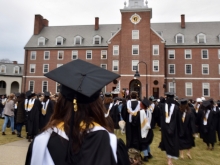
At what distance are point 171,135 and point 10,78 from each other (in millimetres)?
45587

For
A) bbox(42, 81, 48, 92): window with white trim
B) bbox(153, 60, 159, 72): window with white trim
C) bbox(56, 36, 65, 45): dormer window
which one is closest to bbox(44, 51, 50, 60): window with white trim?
bbox(56, 36, 65, 45): dormer window

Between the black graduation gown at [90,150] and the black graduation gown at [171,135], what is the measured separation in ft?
16.5

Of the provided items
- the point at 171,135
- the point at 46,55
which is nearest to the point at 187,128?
the point at 171,135

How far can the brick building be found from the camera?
34.2 metres

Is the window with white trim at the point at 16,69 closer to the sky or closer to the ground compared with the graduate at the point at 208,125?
closer to the sky

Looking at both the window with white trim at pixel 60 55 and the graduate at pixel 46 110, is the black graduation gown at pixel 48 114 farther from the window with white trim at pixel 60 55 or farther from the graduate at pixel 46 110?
the window with white trim at pixel 60 55

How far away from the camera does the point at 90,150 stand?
1.58 metres

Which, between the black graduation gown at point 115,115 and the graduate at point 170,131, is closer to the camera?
the graduate at point 170,131

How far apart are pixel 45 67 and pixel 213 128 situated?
36.2 meters

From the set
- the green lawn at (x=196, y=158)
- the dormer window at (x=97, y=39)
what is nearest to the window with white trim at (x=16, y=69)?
the dormer window at (x=97, y=39)

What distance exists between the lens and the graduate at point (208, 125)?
902 cm

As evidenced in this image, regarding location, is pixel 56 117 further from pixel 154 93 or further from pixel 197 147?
pixel 154 93

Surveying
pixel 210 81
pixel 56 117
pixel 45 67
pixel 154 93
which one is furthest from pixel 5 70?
pixel 56 117

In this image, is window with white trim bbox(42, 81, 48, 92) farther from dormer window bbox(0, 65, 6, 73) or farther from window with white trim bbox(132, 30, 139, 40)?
window with white trim bbox(132, 30, 139, 40)
